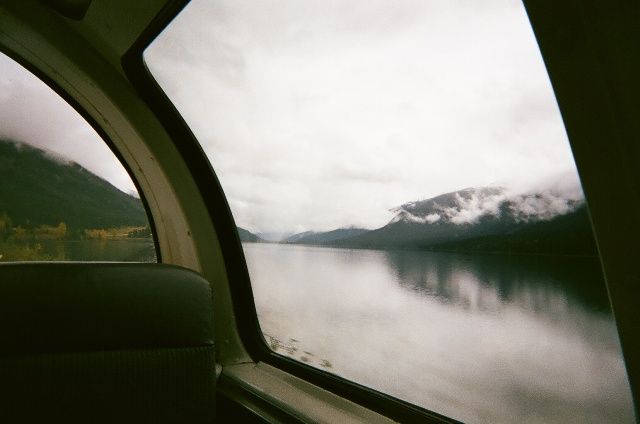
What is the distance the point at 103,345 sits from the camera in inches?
53.1

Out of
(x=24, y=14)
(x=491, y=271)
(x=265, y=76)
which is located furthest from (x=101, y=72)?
(x=491, y=271)

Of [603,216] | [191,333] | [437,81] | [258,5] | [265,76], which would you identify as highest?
[258,5]

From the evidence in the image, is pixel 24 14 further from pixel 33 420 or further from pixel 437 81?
pixel 437 81

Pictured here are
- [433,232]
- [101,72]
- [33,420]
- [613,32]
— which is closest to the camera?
[613,32]

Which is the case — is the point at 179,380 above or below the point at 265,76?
below

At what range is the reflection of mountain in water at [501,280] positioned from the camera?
111 centimetres

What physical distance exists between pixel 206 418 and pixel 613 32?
1.67m

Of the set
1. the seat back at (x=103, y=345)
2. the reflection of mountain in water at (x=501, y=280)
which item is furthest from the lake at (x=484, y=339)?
the seat back at (x=103, y=345)

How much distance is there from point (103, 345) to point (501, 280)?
1.56 meters

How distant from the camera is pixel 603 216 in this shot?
81 centimetres

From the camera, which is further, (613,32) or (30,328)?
(30,328)

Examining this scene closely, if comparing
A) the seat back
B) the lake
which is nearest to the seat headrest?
the seat back

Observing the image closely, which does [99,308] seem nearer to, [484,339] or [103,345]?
[103,345]

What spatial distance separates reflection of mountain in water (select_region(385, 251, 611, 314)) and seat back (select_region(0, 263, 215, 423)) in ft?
3.44
